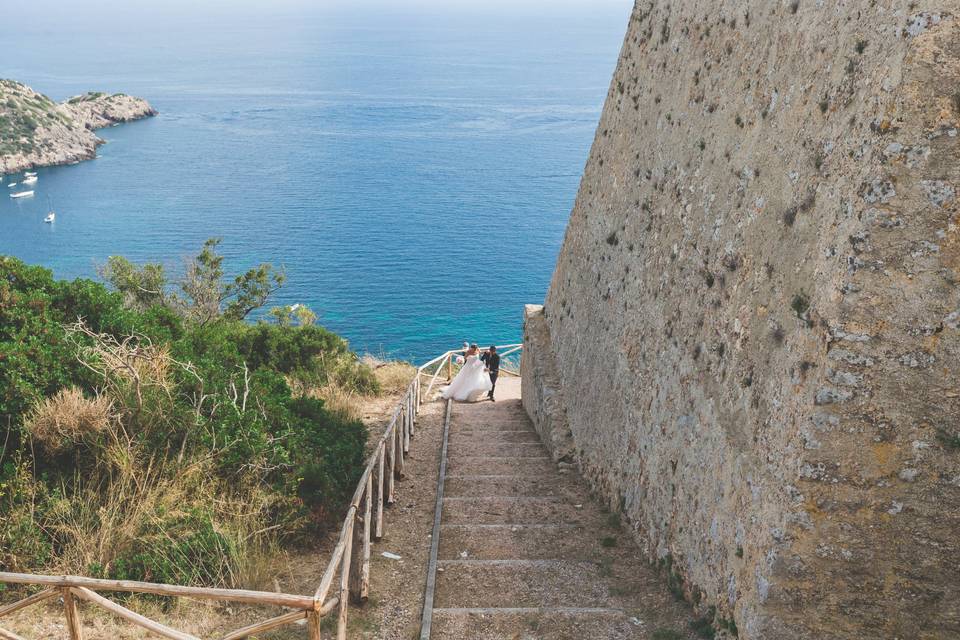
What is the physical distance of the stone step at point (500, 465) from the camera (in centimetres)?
1034

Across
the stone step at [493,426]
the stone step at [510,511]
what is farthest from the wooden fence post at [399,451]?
the stone step at [493,426]

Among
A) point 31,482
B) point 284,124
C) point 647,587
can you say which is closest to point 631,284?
point 647,587

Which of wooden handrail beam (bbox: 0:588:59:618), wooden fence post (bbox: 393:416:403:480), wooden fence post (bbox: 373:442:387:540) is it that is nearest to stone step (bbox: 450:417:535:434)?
wooden fence post (bbox: 393:416:403:480)

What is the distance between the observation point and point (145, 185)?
262 ft

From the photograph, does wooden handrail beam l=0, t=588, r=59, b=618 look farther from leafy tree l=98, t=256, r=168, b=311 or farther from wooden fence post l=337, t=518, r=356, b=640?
→ leafy tree l=98, t=256, r=168, b=311

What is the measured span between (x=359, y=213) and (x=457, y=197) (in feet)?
→ 32.8

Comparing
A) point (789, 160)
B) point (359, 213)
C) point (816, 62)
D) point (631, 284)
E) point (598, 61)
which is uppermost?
point (598, 61)

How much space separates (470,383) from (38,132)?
91588 mm

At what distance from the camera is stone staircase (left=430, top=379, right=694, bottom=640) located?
5945 millimetres

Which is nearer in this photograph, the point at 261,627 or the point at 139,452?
the point at 261,627

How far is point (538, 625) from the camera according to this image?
5.92 m

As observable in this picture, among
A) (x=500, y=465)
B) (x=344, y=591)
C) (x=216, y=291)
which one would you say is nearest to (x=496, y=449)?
(x=500, y=465)

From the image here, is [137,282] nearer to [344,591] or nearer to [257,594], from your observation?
[344,591]

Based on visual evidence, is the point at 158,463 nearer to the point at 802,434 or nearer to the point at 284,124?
the point at 802,434
